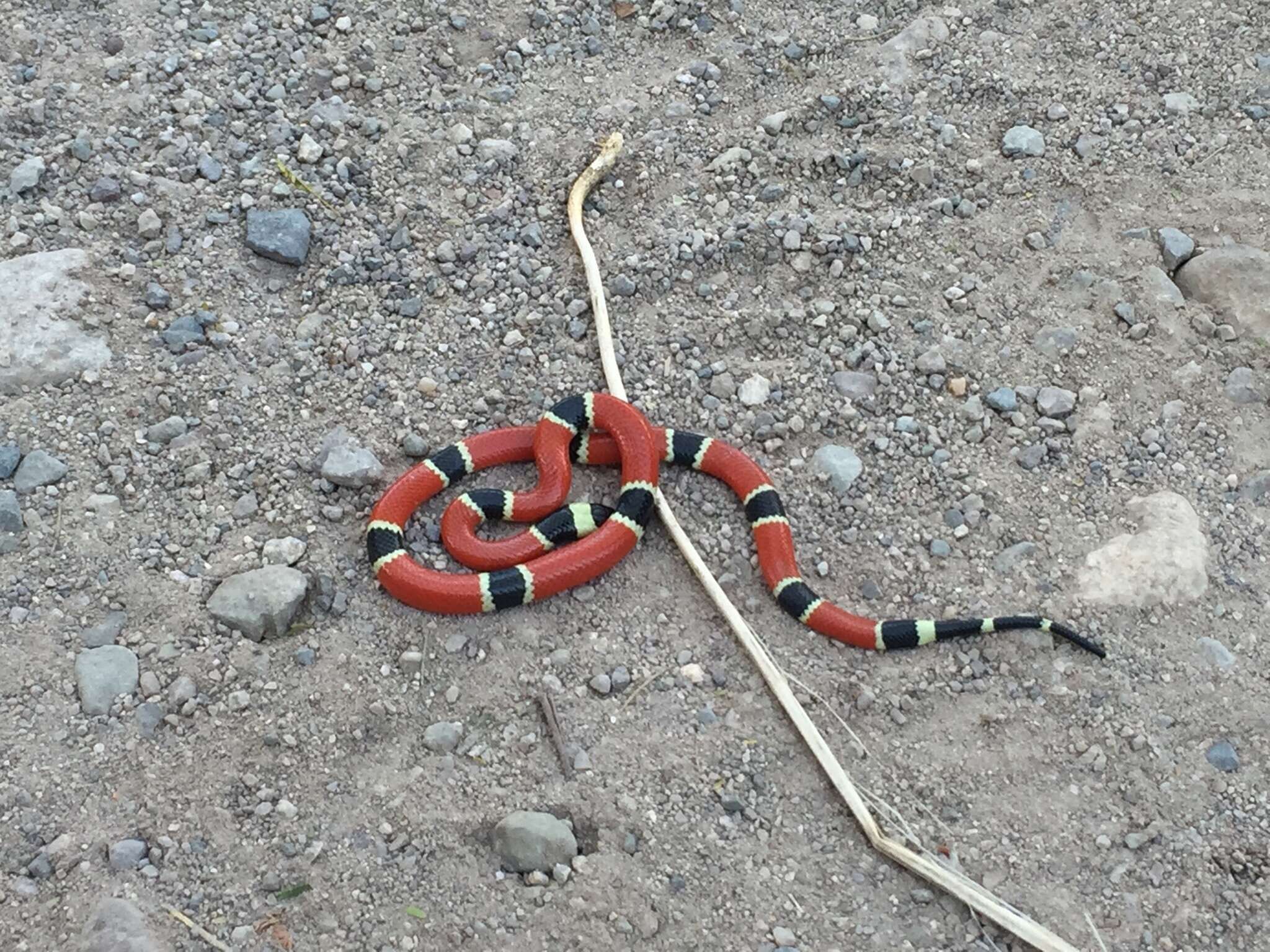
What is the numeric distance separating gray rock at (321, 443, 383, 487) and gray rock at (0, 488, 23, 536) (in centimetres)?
119

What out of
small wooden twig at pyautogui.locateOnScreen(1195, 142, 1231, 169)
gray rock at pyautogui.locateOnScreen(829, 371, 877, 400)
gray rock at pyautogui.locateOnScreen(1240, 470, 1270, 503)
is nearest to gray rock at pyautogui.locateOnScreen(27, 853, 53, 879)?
gray rock at pyautogui.locateOnScreen(829, 371, 877, 400)

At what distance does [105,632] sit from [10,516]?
0.69 metres

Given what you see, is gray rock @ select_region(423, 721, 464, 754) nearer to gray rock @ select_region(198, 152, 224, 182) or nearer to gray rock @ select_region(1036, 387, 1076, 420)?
gray rock @ select_region(1036, 387, 1076, 420)

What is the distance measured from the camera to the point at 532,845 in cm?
395

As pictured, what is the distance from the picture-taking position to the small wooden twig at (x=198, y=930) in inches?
147

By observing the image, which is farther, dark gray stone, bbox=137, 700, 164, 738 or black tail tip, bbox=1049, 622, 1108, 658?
black tail tip, bbox=1049, 622, 1108, 658

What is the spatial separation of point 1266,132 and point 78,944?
6455 millimetres

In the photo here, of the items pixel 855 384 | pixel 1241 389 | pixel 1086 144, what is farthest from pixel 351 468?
pixel 1086 144

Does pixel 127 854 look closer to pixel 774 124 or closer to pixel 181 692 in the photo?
pixel 181 692

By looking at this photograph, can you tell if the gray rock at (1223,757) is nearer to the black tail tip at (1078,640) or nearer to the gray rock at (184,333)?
the black tail tip at (1078,640)

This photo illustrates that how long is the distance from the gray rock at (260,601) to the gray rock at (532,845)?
122 centimetres

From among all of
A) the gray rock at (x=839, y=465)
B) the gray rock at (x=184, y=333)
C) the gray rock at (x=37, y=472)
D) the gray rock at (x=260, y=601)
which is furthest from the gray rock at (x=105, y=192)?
the gray rock at (x=839, y=465)

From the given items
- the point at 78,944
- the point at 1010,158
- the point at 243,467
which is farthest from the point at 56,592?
the point at 1010,158

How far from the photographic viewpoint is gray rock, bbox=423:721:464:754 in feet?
13.9
